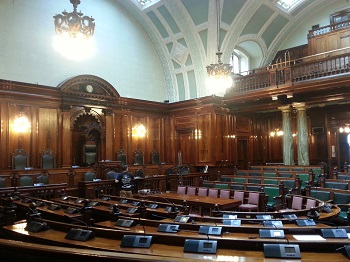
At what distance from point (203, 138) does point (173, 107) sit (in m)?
2.41

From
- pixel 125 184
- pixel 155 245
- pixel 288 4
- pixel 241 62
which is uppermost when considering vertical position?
pixel 288 4

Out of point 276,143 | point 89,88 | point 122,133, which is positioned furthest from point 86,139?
point 276,143

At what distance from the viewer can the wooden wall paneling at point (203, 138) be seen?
1373cm

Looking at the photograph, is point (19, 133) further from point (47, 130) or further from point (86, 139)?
point (86, 139)

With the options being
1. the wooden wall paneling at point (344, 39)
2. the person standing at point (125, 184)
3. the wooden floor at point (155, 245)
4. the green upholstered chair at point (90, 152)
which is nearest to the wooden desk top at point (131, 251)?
the wooden floor at point (155, 245)

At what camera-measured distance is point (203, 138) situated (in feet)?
46.0

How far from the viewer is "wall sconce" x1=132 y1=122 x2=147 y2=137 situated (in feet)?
46.2

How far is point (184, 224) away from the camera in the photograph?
358 cm

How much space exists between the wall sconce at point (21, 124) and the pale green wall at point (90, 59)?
146 centimetres

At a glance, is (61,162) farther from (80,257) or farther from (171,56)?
(80,257)

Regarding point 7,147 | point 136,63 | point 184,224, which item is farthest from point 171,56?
point 184,224

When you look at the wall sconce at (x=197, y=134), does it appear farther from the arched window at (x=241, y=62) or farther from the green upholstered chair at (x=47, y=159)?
the green upholstered chair at (x=47, y=159)

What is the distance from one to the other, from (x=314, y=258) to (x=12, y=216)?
4460 millimetres

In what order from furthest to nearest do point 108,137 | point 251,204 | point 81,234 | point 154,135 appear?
point 154,135 → point 108,137 → point 251,204 → point 81,234
